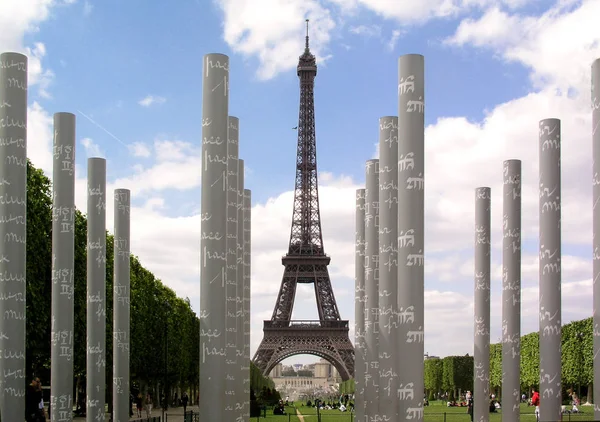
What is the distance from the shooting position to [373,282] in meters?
39.6

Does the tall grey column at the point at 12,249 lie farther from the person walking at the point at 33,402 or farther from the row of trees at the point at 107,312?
the row of trees at the point at 107,312

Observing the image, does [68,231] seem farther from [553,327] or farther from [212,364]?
[553,327]

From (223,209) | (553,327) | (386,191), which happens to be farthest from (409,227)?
(553,327)

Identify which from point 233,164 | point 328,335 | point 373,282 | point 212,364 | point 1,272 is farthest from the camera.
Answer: point 328,335

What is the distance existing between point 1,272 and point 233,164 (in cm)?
856

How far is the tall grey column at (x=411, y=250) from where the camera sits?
20.8m

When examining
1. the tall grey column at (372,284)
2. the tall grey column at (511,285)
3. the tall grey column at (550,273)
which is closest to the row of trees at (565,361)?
the tall grey column at (372,284)

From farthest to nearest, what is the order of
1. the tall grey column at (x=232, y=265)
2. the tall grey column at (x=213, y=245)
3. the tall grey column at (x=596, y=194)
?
the tall grey column at (x=232, y=265) → the tall grey column at (x=596, y=194) → the tall grey column at (x=213, y=245)

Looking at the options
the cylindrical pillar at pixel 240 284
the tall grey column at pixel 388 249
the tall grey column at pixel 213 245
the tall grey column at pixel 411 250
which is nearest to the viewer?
the tall grey column at pixel 411 250

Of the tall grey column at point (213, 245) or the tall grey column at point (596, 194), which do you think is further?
the tall grey column at point (596, 194)

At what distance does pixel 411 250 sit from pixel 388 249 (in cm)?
1130

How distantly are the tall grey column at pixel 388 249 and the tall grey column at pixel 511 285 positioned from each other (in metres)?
5.60

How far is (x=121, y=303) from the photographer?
35500 millimetres

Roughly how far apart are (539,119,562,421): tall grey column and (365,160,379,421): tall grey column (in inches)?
348
